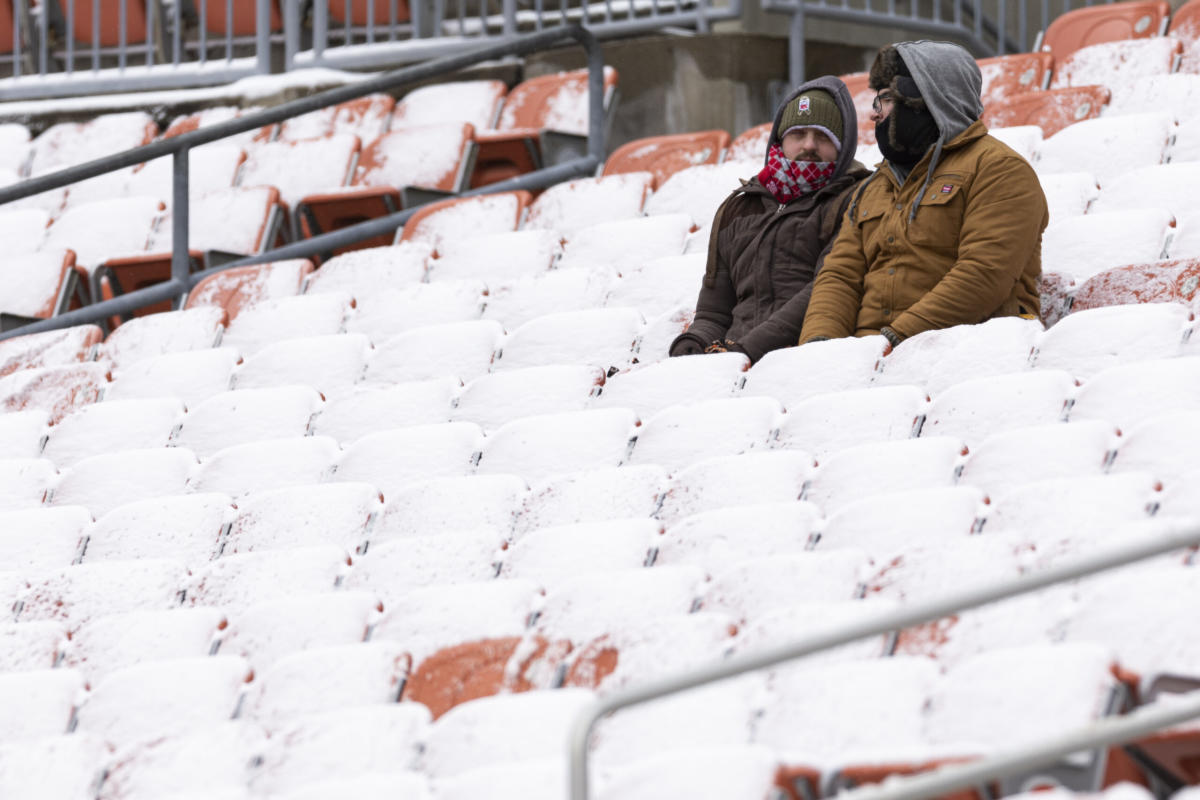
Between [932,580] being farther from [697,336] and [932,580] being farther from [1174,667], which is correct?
[697,336]

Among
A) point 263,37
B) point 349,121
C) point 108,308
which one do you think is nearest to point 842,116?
point 108,308

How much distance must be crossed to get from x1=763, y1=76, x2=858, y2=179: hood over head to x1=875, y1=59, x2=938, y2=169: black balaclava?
0.83 feet

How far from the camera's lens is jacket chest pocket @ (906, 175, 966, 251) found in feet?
9.91

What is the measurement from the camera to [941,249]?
→ 10.1 feet

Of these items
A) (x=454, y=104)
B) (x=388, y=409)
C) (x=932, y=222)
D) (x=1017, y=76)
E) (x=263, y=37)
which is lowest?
(x=388, y=409)

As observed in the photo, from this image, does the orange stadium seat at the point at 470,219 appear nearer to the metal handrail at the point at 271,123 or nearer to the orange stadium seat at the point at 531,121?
the metal handrail at the point at 271,123

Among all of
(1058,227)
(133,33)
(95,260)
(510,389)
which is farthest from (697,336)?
(133,33)

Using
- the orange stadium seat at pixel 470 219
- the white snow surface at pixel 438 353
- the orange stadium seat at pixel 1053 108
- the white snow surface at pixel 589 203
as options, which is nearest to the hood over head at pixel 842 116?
the white snow surface at pixel 438 353

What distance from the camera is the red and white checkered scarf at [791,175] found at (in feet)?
11.1

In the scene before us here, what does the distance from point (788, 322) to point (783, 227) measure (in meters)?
0.23

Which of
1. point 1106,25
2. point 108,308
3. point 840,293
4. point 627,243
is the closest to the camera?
point 840,293

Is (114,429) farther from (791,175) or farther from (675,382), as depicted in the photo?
(791,175)

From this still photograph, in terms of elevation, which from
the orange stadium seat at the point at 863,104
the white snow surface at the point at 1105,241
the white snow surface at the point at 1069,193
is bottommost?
the white snow surface at the point at 1105,241

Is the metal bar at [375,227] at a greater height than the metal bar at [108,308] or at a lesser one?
greater
